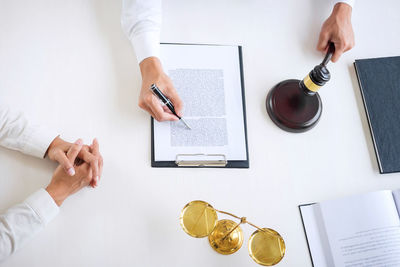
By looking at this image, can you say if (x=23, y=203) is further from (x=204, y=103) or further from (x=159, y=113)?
(x=204, y=103)

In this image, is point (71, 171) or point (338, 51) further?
point (338, 51)

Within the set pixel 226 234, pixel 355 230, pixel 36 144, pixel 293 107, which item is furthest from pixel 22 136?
pixel 355 230

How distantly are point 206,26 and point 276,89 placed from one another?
310 millimetres

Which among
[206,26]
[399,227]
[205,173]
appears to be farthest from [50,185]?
[399,227]

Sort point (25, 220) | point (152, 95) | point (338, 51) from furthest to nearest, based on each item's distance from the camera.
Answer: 1. point (338, 51)
2. point (152, 95)
3. point (25, 220)

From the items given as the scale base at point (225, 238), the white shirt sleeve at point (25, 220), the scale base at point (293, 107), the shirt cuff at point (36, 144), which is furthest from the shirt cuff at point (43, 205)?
the scale base at point (293, 107)

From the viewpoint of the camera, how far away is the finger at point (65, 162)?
2.55 feet

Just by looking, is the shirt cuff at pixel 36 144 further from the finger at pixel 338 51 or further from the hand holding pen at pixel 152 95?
the finger at pixel 338 51

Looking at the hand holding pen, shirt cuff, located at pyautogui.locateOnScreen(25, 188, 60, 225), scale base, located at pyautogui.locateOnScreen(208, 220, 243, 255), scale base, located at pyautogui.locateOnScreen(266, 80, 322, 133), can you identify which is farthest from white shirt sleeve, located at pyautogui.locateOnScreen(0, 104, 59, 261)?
scale base, located at pyautogui.locateOnScreen(266, 80, 322, 133)

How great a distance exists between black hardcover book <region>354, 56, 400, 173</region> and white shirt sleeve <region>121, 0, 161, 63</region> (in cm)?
64

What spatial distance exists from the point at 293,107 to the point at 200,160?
0.32 metres

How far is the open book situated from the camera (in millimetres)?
774

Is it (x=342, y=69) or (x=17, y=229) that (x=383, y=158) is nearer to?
(x=342, y=69)

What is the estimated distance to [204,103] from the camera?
0.90 meters
